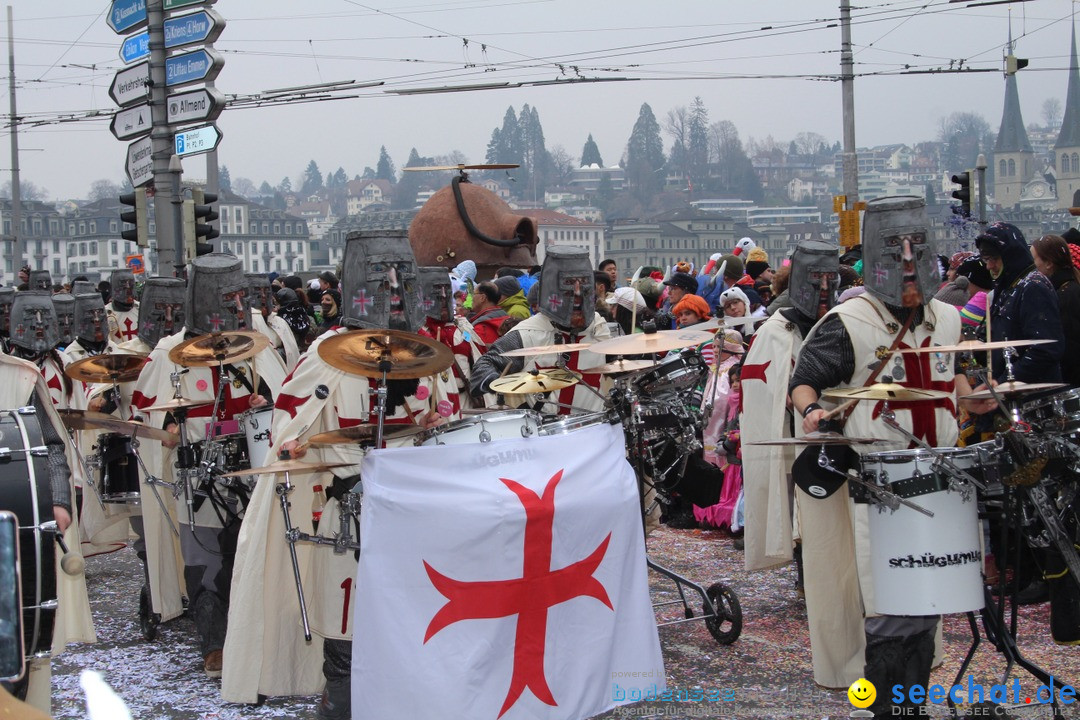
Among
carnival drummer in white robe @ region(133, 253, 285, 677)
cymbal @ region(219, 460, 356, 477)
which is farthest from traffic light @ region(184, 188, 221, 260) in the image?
cymbal @ region(219, 460, 356, 477)

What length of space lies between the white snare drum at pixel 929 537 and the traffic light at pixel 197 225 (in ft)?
32.1

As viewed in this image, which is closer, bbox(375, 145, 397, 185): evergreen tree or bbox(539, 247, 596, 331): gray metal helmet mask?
bbox(539, 247, 596, 331): gray metal helmet mask

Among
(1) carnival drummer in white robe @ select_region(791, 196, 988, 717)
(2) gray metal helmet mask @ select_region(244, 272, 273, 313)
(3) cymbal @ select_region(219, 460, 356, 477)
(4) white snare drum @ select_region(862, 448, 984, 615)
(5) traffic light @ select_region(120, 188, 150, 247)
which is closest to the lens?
(4) white snare drum @ select_region(862, 448, 984, 615)

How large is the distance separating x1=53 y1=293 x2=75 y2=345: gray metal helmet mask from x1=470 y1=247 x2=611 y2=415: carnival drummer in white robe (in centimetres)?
414

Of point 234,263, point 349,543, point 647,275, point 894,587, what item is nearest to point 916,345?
point 894,587

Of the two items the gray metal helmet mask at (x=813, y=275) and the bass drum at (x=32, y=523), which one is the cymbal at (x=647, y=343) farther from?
the bass drum at (x=32, y=523)

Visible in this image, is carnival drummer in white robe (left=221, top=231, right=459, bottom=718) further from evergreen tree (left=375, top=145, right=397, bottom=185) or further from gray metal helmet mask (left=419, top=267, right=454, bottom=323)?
evergreen tree (left=375, top=145, right=397, bottom=185)

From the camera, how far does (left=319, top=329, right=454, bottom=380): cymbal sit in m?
5.38

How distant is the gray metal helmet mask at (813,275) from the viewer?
23.7ft

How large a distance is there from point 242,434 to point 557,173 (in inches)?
→ 5765

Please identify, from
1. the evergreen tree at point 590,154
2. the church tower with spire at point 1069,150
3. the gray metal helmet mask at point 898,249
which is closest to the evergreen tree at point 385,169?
the evergreen tree at point 590,154

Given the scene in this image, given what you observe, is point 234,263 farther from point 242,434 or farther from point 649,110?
point 649,110

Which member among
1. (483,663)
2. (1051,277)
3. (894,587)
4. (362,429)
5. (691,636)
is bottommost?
(691,636)

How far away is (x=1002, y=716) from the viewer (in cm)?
516
